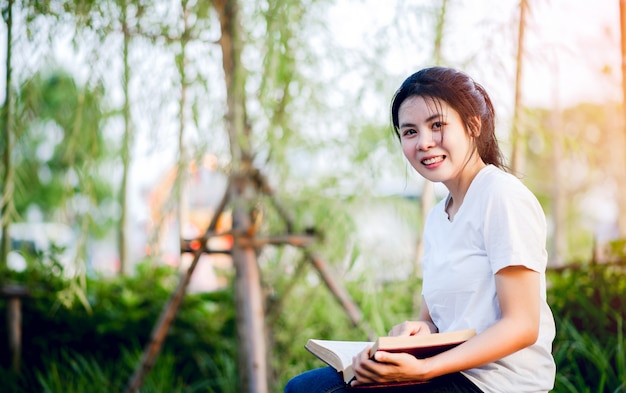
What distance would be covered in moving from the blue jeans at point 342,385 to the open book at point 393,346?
5 centimetres

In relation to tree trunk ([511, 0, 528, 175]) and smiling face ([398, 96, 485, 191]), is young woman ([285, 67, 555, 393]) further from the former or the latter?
tree trunk ([511, 0, 528, 175])

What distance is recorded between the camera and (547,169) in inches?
628

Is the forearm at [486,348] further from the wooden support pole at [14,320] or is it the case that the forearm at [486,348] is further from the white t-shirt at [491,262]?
the wooden support pole at [14,320]

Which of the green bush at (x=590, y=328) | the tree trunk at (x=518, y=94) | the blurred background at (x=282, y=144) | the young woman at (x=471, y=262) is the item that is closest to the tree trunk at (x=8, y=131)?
the blurred background at (x=282, y=144)

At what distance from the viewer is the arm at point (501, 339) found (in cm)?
118

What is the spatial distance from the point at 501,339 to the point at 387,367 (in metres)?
0.21

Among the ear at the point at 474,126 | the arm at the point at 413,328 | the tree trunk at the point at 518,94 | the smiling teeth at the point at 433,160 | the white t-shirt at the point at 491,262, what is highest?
the tree trunk at the point at 518,94

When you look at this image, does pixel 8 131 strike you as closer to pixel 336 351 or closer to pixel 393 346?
pixel 336 351

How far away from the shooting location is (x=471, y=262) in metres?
1.29

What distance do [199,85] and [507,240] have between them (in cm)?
178

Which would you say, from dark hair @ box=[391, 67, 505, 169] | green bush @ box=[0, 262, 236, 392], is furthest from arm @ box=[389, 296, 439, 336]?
green bush @ box=[0, 262, 236, 392]

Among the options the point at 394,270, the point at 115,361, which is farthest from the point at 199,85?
the point at 115,361

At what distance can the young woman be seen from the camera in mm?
1189

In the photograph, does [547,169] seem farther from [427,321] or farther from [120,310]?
[427,321]
